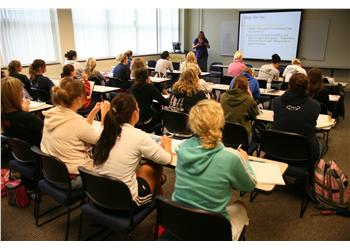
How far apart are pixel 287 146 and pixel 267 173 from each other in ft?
2.50

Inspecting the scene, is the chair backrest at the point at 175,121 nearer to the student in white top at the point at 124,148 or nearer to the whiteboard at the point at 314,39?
the student in white top at the point at 124,148

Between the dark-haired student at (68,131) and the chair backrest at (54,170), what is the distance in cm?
11

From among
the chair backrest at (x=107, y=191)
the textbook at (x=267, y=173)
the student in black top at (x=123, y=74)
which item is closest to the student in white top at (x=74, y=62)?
the student in black top at (x=123, y=74)

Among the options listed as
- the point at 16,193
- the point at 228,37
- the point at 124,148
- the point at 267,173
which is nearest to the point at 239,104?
the point at 267,173

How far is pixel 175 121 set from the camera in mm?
3330

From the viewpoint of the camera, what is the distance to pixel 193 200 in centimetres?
154

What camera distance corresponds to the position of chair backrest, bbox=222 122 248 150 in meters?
2.80

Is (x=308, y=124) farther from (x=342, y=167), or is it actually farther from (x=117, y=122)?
(x=117, y=122)

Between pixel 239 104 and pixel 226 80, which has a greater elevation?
pixel 239 104

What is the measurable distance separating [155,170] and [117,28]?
23.3 feet

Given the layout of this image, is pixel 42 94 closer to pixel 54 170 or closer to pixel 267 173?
pixel 54 170

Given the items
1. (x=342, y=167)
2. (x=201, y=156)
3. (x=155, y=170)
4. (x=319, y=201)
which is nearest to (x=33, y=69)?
(x=155, y=170)

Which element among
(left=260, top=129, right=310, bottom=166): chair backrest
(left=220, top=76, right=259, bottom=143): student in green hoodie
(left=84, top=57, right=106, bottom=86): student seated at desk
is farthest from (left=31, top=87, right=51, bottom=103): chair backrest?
(left=260, top=129, right=310, bottom=166): chair backrest

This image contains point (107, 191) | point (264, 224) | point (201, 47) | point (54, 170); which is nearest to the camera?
point (107, 191)
